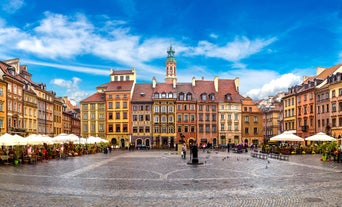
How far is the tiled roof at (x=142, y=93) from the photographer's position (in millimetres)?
86000

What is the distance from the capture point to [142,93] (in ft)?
285

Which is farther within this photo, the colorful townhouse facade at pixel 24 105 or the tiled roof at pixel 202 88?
the tiled roof at pixel 202 88

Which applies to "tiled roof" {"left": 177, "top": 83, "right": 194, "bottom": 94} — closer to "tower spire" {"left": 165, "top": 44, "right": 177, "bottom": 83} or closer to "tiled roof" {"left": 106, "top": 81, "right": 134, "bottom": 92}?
"tiled roof" {"left": 106, "top": 81, "right": 134, "bottom": 92}

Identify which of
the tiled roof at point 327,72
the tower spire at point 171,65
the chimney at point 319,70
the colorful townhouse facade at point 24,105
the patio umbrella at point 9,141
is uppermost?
the tower spire at point 171,65

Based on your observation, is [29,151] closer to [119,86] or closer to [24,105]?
[24,105]

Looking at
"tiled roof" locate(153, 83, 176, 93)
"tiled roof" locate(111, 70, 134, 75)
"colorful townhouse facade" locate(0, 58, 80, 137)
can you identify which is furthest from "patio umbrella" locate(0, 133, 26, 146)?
"tiled roof" locate(111, 70, 134, 75)

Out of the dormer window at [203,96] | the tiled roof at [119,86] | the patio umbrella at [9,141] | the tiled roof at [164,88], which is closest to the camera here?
the patio umbrella at [9,141]

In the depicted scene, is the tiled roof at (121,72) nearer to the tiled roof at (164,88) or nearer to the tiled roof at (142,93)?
the tiled roof at (142,93)

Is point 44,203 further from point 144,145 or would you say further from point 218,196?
point 144,145

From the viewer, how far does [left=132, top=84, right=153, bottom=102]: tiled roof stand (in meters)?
86.0

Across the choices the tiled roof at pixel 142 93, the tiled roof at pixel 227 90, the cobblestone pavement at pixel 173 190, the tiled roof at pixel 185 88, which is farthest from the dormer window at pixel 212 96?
the cobblestone pavement at pixel 173 190

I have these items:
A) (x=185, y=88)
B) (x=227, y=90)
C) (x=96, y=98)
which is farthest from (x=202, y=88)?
(x=96, y=98)

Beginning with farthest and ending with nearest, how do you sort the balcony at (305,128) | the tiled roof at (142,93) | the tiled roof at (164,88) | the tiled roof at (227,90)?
the tiled roof at (227,90) → the tiled roof at (164,88) → the tiled roof at (142,93) → the balcony at (305,128)

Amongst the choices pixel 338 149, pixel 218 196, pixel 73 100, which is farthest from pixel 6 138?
pixel 73 100
